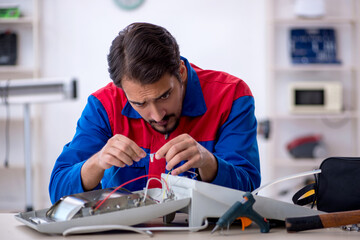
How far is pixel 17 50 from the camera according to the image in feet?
14.4

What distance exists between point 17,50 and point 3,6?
0.39 m

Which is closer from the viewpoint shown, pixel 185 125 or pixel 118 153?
pixel 118 153

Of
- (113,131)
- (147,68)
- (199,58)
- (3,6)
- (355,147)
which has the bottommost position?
(355,147)

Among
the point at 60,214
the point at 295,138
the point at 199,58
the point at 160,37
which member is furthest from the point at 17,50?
the point at 60,214

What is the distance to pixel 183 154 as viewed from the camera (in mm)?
1097

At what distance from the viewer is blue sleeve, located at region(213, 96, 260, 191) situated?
1336mm

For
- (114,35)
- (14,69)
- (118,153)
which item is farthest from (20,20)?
(118,153)

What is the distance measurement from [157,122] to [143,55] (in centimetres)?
22

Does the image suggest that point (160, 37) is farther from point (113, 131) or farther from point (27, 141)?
point (27, 141)

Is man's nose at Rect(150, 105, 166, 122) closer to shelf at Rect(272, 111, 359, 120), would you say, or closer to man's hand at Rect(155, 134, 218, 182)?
man's hand at Rect(155, 134, 218, 182)

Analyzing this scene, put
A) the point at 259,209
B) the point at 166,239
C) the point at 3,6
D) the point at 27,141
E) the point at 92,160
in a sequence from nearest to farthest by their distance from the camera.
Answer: the point at 166,239
the point at 259,209
the point at 92,160
the point at 27,141
the point at 3,6

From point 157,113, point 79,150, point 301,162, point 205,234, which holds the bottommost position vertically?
Result: point 301,162

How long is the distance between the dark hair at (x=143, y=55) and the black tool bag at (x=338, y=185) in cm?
48

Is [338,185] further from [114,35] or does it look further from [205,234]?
[114,35]
